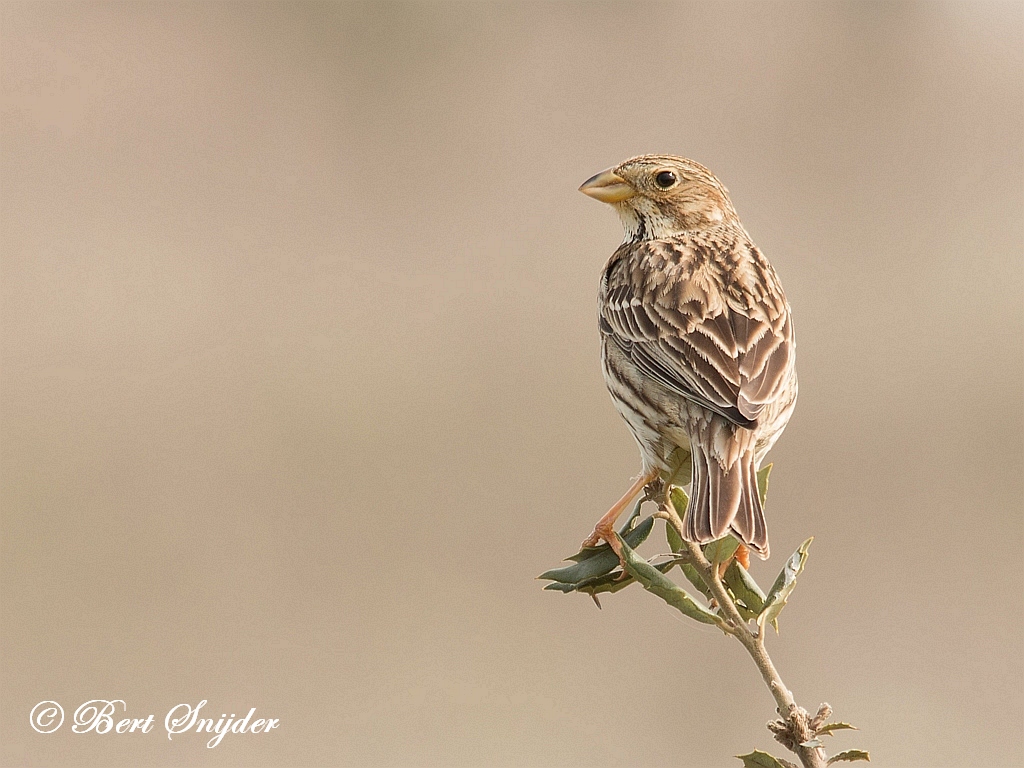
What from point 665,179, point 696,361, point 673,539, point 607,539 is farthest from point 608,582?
point 665,179

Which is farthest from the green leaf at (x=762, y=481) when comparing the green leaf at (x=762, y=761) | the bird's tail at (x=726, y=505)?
the green leaf at (x=762, y=761)

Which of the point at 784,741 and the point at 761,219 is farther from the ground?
the point at 761,219

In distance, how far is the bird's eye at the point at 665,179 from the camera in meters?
5.71

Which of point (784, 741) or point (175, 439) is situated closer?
point (784, 741)

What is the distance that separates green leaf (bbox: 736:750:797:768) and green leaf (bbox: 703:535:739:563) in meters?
0.65

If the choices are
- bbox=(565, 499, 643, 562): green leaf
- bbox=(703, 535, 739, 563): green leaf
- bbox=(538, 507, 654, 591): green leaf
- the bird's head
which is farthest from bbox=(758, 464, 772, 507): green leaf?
the bird's head

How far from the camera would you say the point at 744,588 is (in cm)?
280

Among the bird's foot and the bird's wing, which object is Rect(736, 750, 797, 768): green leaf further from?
the bird's wing

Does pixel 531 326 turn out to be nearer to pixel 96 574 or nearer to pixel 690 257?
pixel 96 574

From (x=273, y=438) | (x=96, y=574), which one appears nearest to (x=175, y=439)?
(x=273, y=438)

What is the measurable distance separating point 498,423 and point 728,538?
12.4m

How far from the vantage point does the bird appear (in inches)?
148

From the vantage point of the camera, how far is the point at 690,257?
5219mm

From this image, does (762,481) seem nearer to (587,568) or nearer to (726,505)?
(726,505)
